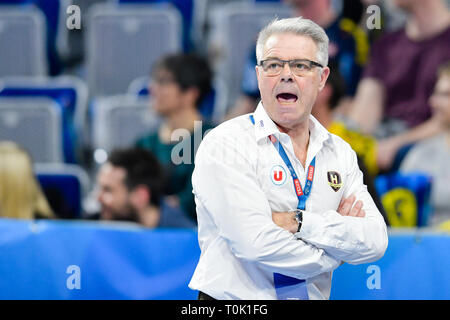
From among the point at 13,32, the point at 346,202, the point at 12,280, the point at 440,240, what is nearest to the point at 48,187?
the point at 12,280

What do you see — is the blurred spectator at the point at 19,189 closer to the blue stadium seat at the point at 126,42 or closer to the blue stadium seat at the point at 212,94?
the blue stadium seat at the point at 212,94

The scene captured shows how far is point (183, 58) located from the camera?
5.30 metres

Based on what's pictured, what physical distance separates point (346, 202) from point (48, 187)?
115 inches

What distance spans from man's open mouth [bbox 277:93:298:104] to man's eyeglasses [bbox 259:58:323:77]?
73 mm

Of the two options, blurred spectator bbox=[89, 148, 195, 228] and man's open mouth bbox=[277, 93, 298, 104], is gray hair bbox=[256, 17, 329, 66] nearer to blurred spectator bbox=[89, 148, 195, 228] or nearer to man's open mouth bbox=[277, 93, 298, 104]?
man's open mouth bbox=[277, 93, 298, 104]

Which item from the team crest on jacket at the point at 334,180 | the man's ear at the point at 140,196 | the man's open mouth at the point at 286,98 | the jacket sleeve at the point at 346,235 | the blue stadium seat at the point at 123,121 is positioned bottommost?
the man's ear at the point at 140,196

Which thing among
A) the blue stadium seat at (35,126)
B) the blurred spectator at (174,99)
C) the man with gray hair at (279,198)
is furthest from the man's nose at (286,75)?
the blue stadium seat at (35,126)

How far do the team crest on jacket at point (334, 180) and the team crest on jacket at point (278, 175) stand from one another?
0.17 meters

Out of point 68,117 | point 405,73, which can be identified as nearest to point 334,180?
point 405,73

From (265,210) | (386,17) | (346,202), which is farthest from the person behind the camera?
(386,17)

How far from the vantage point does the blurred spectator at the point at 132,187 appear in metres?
4.52

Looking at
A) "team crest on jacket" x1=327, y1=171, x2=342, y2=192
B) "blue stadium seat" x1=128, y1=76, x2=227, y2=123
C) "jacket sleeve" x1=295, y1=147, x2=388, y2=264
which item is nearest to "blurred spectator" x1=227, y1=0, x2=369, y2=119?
"blue stadium seat" x1=128, y1=76, x2=227, y2=123

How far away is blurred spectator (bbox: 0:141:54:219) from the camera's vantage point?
4773 millimetres

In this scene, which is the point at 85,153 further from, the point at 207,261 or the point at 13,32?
the point at 207,261
